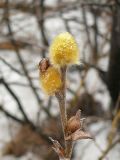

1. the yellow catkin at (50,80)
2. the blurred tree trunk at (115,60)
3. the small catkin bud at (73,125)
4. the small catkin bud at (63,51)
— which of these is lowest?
the blurred tree trunk at (115,60)

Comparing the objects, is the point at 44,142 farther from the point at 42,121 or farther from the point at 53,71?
the point at 53,71

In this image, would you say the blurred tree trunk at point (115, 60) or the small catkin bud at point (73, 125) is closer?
the small catkin bud at point (73, 125)

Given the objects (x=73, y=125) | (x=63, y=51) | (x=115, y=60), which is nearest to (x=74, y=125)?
(x=73, y=125)

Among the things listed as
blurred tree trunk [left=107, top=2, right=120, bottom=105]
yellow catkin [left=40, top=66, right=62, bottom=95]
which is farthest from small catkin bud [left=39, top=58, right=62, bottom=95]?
blurred tree trunk [left=107, top=2, right=120, bottom=105]

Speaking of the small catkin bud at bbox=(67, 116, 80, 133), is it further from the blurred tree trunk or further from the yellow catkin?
the blurred tree trunk

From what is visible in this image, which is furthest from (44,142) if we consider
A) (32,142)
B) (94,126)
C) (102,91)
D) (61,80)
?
(61,80)

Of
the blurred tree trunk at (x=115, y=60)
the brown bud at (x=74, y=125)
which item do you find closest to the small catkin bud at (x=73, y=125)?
the brown bud at (x=74, y=125)

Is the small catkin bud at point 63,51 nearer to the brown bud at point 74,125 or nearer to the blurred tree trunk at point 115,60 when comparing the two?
the brown bud at point 74,125
